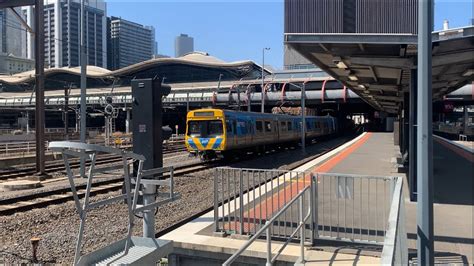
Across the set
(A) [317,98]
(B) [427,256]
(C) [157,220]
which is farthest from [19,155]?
(A) [317,98]

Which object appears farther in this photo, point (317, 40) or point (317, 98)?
point (317, 98)

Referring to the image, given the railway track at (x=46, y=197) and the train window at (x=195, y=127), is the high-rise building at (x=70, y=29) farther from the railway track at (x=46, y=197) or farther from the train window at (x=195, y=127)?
the railway track at (x=46, y=197)

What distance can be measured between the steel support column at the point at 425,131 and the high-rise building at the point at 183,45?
150949 mm

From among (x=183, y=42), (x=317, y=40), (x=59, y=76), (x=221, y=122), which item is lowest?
(x=221, y=122)

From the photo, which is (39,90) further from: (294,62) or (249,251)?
(294,62)

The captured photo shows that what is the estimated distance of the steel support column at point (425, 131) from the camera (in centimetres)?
544

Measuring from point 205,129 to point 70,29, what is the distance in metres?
13.0

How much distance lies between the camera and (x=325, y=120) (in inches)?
2031

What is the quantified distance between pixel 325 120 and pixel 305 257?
150 ft

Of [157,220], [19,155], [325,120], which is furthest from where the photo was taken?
[325,120]

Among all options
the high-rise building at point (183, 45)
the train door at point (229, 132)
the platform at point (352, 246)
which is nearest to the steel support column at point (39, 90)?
the train door at point (229, 132)

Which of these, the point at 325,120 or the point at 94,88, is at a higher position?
the point at 94,88

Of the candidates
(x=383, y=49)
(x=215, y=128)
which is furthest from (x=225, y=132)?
(x=383, y=49)

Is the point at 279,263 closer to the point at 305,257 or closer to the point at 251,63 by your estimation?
the point at 305,257
